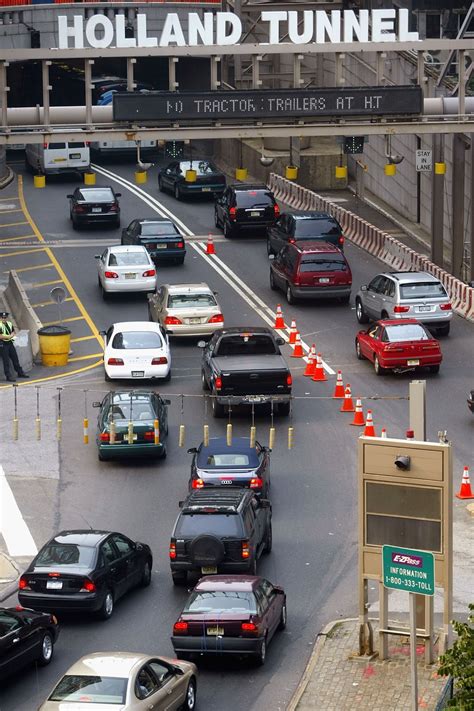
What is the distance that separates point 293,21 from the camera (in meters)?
41.8

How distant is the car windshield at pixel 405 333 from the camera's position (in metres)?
37.1

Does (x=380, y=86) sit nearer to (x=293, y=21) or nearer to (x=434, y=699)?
(x=293, y=21)

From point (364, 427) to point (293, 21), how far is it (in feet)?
40.2

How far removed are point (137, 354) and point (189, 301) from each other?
4139 mm

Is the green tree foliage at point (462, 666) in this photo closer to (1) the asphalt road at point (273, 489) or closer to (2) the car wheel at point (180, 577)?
(1) the asphalt road at point (273, 489)

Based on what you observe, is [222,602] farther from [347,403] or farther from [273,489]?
[347,403]

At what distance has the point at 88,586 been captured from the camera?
24.0 m

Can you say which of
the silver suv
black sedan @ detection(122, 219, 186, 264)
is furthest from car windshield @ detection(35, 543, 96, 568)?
black sedan @ detection(122, 219, 186, 264)

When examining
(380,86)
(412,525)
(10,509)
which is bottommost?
(10,509)

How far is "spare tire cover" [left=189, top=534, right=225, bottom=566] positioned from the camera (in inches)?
986

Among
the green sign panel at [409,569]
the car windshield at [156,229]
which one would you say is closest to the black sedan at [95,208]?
the car windshield at [156,229]

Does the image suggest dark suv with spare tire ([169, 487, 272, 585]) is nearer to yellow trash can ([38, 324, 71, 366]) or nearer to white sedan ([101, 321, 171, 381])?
white sedan ([101, 321, 171, 381])

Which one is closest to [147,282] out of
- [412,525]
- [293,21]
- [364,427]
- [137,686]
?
[293,21]

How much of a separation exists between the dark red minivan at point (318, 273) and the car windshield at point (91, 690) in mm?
25282
